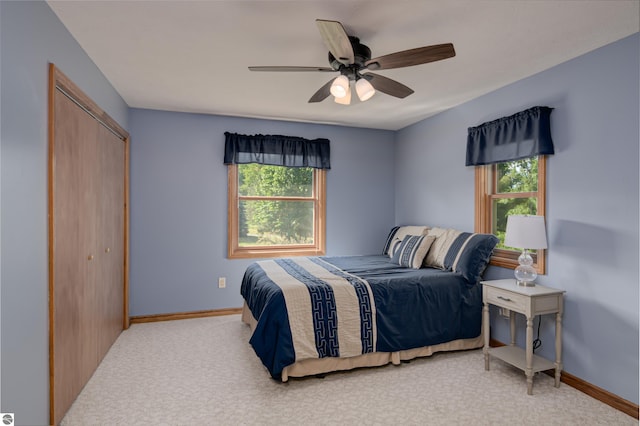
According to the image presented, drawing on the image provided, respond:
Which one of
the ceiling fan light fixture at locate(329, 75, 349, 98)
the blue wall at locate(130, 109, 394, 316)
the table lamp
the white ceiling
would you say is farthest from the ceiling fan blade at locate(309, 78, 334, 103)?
the blue wall at locate(130, 109, 394, 316)

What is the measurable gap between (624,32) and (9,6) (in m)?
3.47

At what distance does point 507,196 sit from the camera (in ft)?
11.2

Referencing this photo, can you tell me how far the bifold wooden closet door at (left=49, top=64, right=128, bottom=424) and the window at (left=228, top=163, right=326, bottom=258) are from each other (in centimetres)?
138

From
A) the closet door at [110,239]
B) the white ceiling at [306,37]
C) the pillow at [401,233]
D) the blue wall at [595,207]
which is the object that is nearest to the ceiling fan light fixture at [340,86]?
the white ceiling at [306,37]

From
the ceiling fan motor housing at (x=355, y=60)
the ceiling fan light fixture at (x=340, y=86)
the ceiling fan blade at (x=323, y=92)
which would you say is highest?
the ceiling fan motor housing at (x=355, y=60)

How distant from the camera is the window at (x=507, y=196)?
2.97 metres

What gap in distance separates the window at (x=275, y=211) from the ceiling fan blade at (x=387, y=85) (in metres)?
2.25

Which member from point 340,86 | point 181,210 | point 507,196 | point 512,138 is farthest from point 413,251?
point 181,210

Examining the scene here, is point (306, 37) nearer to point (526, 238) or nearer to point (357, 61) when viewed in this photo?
point (357, 61)

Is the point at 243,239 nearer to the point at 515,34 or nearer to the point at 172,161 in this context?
the point at 172,161

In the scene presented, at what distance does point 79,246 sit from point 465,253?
316cm

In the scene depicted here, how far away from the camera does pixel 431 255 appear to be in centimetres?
367

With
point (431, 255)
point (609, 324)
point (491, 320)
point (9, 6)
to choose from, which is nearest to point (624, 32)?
point (609, 324)

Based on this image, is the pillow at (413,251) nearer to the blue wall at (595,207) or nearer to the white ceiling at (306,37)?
the blue wall at (595,207)
